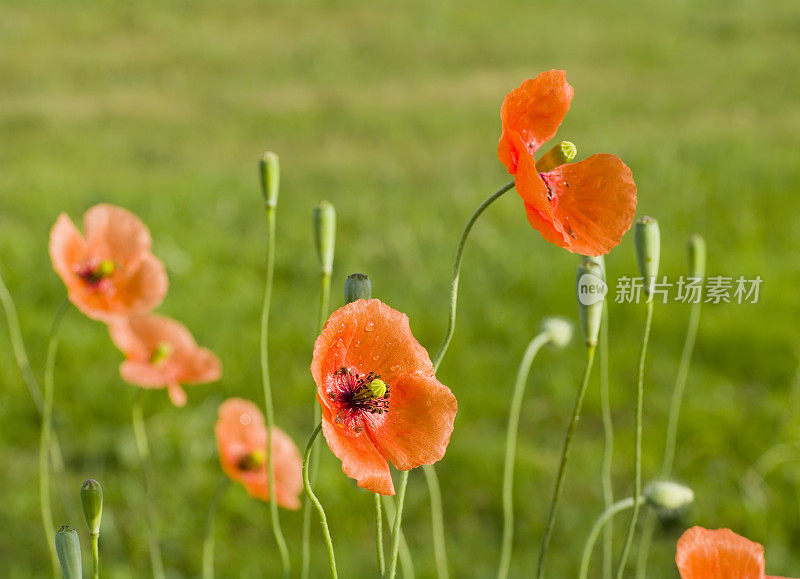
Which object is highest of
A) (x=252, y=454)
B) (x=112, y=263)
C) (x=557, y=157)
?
(x=557, y=157)

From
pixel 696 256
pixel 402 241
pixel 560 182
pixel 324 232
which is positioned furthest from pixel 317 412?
pixel 402 241

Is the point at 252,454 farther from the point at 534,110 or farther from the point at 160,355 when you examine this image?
the point at 534,110

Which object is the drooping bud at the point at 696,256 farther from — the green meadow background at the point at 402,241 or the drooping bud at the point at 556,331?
the green meadow background at the point at 402,241

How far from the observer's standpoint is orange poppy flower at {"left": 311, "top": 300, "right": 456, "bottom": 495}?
24.4 inches

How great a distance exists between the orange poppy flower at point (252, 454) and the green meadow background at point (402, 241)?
213mm

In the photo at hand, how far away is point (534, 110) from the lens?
75cm

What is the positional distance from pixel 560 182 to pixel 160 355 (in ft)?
1.85

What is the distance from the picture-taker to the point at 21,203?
371cm

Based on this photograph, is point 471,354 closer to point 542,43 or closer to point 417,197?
point 417,197

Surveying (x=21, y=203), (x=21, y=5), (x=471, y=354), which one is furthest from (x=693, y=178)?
(x=21, y=5)

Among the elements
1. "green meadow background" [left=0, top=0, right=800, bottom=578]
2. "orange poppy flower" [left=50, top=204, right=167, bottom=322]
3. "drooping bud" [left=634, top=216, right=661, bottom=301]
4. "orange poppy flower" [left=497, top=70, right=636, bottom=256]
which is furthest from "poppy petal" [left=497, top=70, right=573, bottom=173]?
"green meadow background" [left=0, top=0, right=800, bottom=578]

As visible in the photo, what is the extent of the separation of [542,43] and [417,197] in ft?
11.4

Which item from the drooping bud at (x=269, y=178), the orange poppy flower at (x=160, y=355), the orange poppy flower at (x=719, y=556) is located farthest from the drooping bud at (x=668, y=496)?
the orange poppy flower at (x=160, y=355)

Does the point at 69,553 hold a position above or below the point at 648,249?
below
